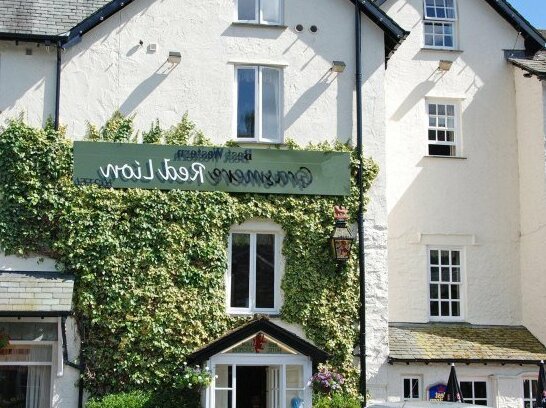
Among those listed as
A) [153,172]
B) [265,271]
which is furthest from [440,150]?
[153,172]

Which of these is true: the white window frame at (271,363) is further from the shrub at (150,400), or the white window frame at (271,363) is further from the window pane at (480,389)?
the window pane at (480,389)

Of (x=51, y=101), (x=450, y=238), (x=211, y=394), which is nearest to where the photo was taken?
(x=211, y=394)

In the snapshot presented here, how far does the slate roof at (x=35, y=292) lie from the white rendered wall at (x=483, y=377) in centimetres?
730

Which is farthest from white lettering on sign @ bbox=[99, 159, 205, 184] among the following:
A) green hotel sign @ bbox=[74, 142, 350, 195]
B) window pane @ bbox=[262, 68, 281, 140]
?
window pane @ bbox=[262, 68, 281, 140]

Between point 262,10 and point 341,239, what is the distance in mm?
5657

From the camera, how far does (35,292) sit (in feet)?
56.5

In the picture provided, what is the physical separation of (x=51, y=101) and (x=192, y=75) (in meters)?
3.13

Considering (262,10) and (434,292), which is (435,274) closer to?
(434,292)

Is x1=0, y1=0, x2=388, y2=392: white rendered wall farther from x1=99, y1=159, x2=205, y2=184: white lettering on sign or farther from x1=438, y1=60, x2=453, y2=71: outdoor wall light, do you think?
x1=438, y1=60, x2=453, y2=71: outdoor wall light

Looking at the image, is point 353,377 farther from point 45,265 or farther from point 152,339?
point 45,265

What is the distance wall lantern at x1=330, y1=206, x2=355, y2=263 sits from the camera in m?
18.4

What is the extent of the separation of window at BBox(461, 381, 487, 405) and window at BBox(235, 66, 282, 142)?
7.05 meters

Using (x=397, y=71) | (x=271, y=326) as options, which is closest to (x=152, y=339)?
(x=271, y=326)

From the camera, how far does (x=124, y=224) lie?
18.0 m
